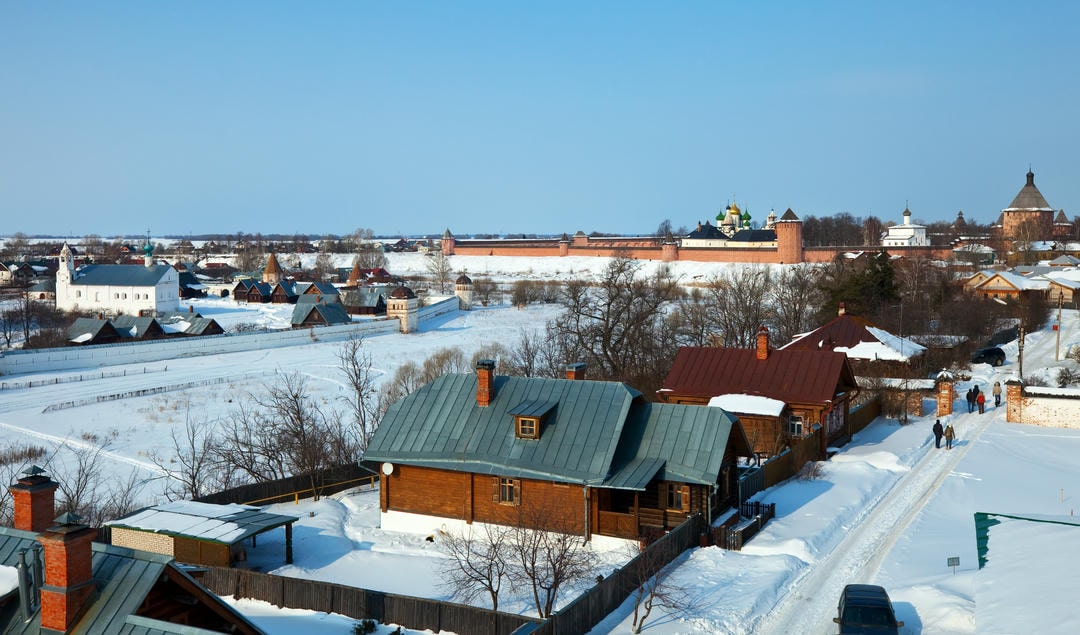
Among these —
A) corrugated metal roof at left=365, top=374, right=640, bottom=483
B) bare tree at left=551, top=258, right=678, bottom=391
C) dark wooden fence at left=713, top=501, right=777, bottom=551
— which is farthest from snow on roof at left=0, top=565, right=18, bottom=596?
bare tree at left=551, top=258, right=678, bottom=391

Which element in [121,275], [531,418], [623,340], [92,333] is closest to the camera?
[531,418]

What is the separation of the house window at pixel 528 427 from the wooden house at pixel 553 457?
0.8 inches

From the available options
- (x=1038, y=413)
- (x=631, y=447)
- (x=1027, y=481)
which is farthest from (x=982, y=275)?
(x=631, y=447)

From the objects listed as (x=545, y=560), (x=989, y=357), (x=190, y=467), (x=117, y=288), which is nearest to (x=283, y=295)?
(x=117, y=288)

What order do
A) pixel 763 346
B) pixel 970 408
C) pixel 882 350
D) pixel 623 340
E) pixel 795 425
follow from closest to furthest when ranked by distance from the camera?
pixel 795 425
pixel 763 346
pixel 970 408
pixel 882 350
pixel 623 340

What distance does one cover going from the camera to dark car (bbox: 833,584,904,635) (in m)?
12.0

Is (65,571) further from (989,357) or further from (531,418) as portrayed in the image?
(989,357)

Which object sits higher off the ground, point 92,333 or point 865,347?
point 865,347

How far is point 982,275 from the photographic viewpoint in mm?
56375

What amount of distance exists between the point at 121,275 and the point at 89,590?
69635 millimetres

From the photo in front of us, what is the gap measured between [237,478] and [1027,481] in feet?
66.3

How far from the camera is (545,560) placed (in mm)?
13992

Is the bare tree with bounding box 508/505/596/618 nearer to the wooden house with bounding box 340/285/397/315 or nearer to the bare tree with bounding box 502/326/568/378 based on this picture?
the bare tree with bounding box 502/326/568/378

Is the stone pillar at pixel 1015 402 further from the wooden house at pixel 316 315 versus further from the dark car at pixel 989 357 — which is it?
the wooden house at pixel 316 315
